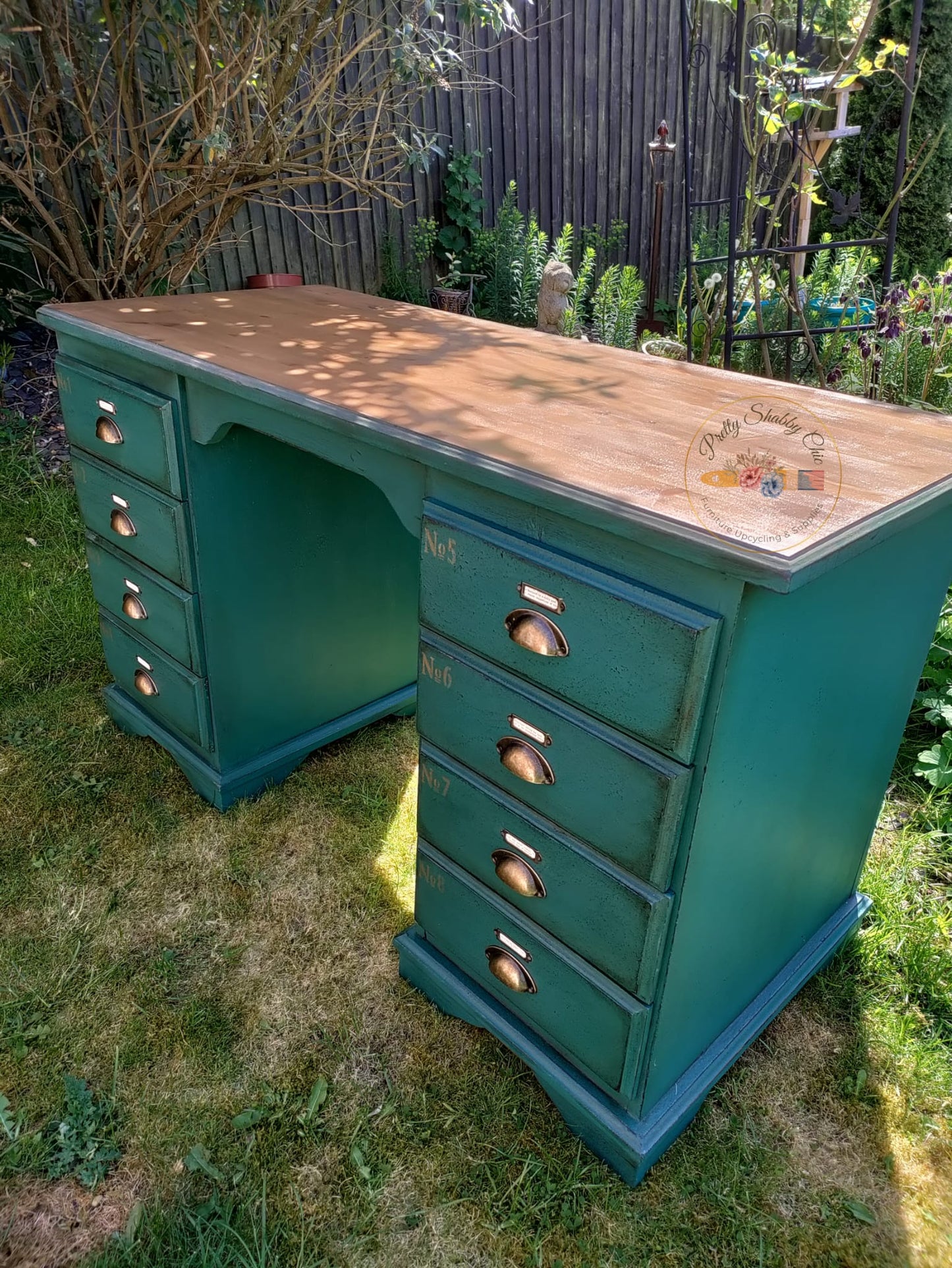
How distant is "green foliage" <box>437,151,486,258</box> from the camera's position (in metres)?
5.93

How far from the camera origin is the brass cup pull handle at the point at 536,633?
49.1 inches

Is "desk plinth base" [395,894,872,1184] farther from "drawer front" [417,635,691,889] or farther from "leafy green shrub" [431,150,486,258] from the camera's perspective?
"leafy green shrub" [431,150,486,258]

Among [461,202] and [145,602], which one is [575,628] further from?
[461,202]

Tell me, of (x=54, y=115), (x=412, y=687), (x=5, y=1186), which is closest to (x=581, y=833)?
(x=5, y=1186)

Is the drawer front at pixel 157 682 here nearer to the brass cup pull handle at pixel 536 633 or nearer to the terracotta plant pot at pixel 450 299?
the brass cup pull handle at pixel 536 633

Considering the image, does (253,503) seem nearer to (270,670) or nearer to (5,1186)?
(270,670)

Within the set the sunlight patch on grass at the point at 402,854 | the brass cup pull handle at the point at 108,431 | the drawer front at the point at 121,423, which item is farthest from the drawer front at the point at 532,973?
the brass cup pull handle at the point at 108,431

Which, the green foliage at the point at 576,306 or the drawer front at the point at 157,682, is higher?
the green foliage at the point at 576,306

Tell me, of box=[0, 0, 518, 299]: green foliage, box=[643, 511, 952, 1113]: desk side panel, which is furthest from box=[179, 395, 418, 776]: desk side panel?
box=[0, 0, 518, 299]: green foliage

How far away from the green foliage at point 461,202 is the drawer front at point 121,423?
4.38 metres

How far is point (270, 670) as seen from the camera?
233 cm

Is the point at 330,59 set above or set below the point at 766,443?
above

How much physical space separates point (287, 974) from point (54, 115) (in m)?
3.62

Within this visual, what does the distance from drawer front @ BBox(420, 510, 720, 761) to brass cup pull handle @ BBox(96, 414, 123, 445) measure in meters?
1.10
